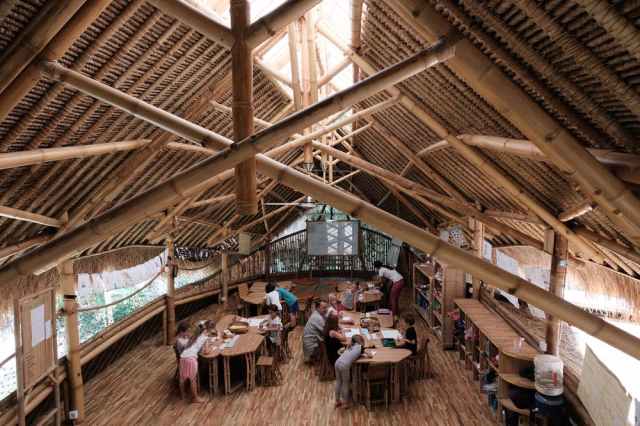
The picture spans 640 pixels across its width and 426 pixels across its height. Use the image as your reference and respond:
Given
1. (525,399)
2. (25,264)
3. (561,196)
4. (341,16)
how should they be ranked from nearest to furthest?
(25,264) < (561,196) < (525,399) < (341,16)

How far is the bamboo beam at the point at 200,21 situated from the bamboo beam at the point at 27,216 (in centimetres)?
309

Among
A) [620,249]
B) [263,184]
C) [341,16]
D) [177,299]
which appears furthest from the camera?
[263,184]

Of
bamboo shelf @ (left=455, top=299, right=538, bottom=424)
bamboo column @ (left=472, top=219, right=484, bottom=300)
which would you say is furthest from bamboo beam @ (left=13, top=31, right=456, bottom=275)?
bamboo column @ (left=472, top=219, right=484, bottom=300)

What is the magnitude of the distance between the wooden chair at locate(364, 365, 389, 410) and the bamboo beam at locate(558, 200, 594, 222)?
348 centimetres

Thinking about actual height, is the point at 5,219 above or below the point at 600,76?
below

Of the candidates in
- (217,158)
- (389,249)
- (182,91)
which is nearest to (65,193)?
A: (182,91)

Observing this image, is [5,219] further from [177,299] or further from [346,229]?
[346,229]

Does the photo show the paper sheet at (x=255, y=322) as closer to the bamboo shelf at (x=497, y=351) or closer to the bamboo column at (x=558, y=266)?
the bamboo shelf at (x=497, y=351)

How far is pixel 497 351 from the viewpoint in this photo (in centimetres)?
725

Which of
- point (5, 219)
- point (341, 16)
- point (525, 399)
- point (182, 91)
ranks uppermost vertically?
point (341, 16)

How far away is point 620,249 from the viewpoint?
15.8 ft

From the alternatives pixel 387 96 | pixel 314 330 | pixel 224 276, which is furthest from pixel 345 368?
pixel 224 276

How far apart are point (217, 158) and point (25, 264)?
150cm

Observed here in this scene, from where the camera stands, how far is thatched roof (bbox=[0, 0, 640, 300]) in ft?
9.98
